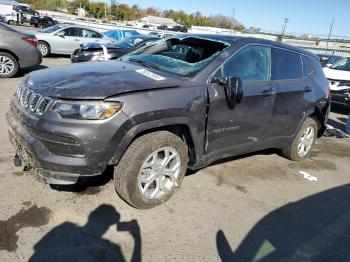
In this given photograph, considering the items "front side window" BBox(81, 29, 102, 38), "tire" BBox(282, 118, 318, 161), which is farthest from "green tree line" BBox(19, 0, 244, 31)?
"tire" BBox(282, 118, 318, 161)

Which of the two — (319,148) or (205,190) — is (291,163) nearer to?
(319,148)

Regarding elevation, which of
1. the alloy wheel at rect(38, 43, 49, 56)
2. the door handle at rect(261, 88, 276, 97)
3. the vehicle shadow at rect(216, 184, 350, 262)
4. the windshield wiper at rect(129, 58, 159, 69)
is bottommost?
the vehicle shadow at rect(216, 184, 350, 262)

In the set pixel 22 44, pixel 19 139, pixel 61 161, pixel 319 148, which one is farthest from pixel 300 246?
pixel 22 44

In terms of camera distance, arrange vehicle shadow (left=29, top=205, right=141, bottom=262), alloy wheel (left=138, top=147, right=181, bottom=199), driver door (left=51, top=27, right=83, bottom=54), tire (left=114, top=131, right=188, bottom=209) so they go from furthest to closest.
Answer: driver door (left=51, top=27, right=83, bottom=54)
alloy wheel (left=138, top=147, right=181, bottom=199)
tire (left=114, top=131, right=188, bottom=209)
vehicle shadow (left=29, top=205, right=141, bottom=262)

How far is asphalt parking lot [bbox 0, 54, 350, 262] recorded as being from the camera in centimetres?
297

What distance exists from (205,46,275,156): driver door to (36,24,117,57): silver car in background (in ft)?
38.3

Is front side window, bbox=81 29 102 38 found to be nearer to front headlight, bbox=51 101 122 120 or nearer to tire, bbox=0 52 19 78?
tire, bbox=0 52 19 78

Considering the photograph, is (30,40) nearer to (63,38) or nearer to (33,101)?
(63,38)

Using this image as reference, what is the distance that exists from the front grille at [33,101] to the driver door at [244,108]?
1.64 metres

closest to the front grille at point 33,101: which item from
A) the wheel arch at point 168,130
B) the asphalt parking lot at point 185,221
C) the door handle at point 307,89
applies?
the wheel arch at point 168,130

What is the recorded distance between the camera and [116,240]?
306 centimetres

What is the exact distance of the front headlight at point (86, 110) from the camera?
3.04 m

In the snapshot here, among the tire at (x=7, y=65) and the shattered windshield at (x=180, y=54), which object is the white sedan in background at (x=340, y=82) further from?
the tire at (x=7, y=65)

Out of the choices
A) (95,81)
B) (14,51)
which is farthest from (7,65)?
(95,81)
